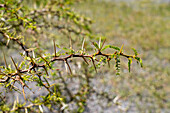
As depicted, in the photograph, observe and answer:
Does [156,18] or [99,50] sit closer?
[99,50]

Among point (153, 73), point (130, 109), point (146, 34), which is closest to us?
point (130, 109)

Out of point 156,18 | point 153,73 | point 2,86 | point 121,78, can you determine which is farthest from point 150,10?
point 2,86

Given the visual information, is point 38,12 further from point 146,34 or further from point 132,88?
point 146,34

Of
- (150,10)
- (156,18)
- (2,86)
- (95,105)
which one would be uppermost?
(150,10)

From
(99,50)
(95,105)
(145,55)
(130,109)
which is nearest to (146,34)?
(145,55)

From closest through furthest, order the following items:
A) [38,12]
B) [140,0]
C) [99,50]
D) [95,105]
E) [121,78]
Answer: [99,50], [38,12], [95,105], [121,78], [140,0]

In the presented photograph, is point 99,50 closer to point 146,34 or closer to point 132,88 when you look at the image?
point 132,88

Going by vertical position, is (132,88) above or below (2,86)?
below
